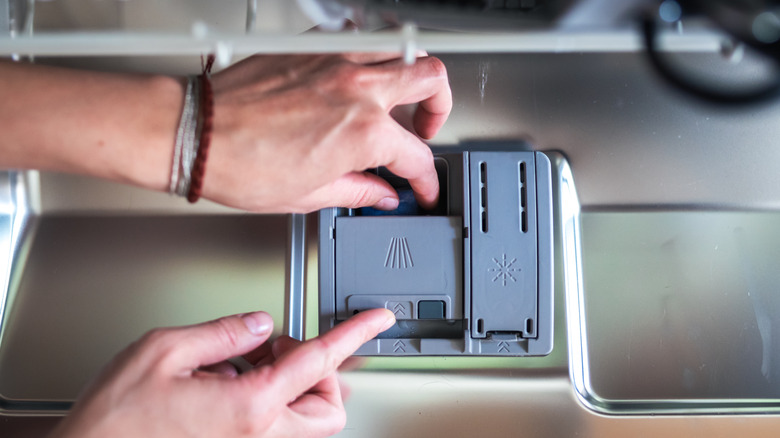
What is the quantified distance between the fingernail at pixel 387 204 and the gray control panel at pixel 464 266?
0.02 meters

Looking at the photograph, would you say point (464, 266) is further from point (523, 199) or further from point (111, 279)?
point (111, 279)

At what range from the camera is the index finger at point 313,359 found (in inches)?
21.3

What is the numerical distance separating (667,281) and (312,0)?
1.97ft

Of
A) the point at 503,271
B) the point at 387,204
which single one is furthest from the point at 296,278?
the point at 503,271

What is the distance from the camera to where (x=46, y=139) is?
1.71ft

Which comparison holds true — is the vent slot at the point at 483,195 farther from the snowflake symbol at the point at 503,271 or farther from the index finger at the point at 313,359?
the index finger at the point at 313,359

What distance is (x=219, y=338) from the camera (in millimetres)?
554

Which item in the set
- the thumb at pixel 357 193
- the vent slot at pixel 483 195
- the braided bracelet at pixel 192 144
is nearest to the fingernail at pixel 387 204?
the thumb at pixel 357 193

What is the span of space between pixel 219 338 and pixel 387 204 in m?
0.26

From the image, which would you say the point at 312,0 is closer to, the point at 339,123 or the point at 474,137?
the point at 339,123

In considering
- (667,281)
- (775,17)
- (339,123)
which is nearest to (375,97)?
(339,123)

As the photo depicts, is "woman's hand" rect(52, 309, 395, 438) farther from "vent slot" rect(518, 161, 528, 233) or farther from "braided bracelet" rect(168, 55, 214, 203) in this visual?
"vent slot" rect(518, 161, 528, 233)

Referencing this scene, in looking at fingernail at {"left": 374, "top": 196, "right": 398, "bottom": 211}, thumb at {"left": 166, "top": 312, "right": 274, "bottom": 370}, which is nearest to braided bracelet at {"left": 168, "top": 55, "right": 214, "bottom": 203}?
thumb at {"left": 166, "top": 312, "right": 274, "bottom": 370}

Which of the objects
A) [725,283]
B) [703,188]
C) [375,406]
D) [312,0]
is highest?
[312,0]
